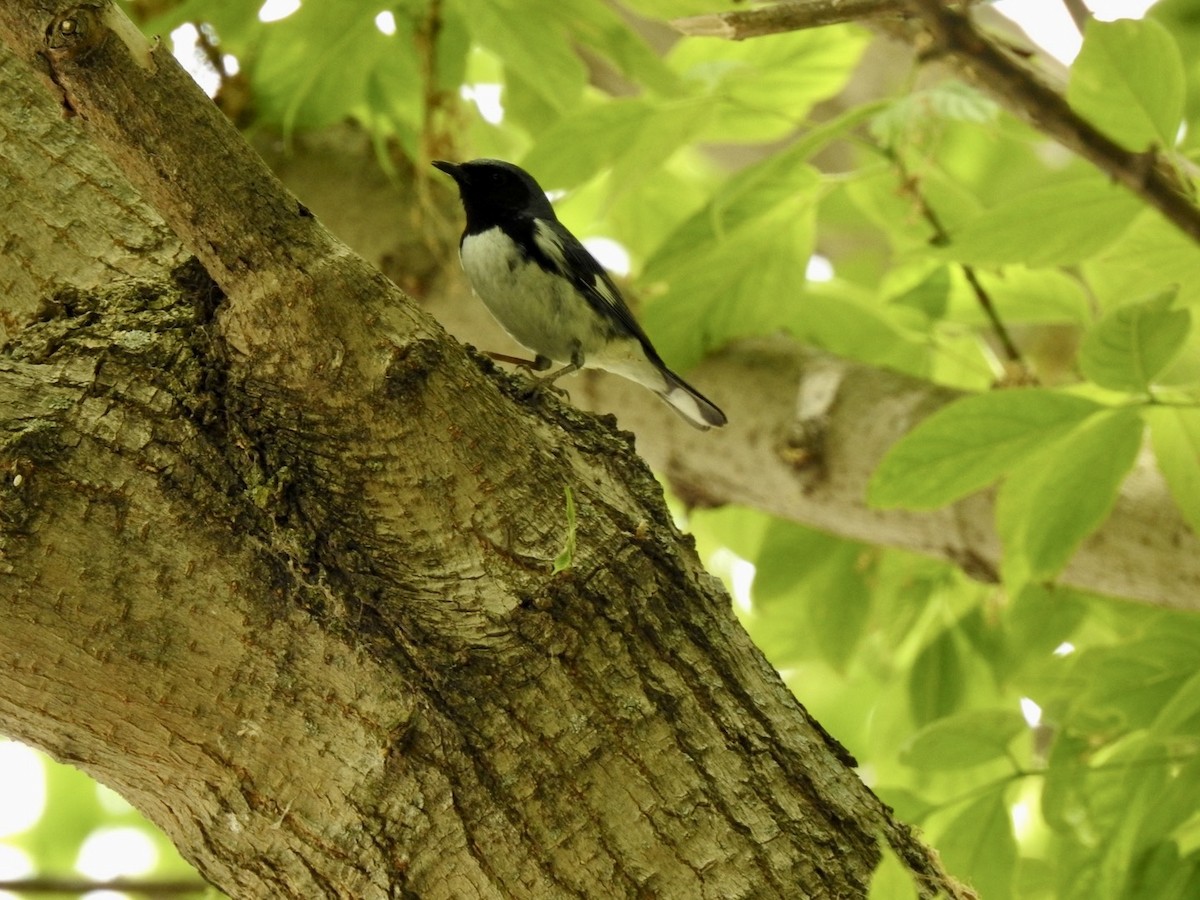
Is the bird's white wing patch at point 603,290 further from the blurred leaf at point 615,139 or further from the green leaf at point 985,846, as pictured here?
the green leaf at point 985,846

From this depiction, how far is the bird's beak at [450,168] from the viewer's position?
3041 millimetres

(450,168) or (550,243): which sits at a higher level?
(450,168)

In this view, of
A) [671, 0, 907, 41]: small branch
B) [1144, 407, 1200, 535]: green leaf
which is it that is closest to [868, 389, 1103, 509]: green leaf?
[1144, 407, 1200, 535]: green leaf

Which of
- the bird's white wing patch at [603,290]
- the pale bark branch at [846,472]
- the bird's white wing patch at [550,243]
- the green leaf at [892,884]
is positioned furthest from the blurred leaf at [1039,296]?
the green leaf at [892,884]

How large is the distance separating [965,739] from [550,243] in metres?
1.81

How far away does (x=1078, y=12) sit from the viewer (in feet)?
5.38

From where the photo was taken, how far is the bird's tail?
2848 millimetres

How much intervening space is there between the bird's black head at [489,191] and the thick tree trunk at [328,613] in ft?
5.89

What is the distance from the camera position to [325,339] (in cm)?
145

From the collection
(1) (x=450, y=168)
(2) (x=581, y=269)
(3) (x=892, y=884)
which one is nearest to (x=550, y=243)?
(2) (x=581, y=269)

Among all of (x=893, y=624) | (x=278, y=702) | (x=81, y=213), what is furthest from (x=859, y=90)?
(x=278, y=702)

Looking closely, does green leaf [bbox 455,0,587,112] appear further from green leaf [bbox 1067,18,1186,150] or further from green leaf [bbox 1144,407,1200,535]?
green leaf [bbox 1144,407,1200,535]

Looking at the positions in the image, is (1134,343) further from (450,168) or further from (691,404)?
(450,168)

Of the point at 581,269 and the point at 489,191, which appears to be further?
the point at 489,191
